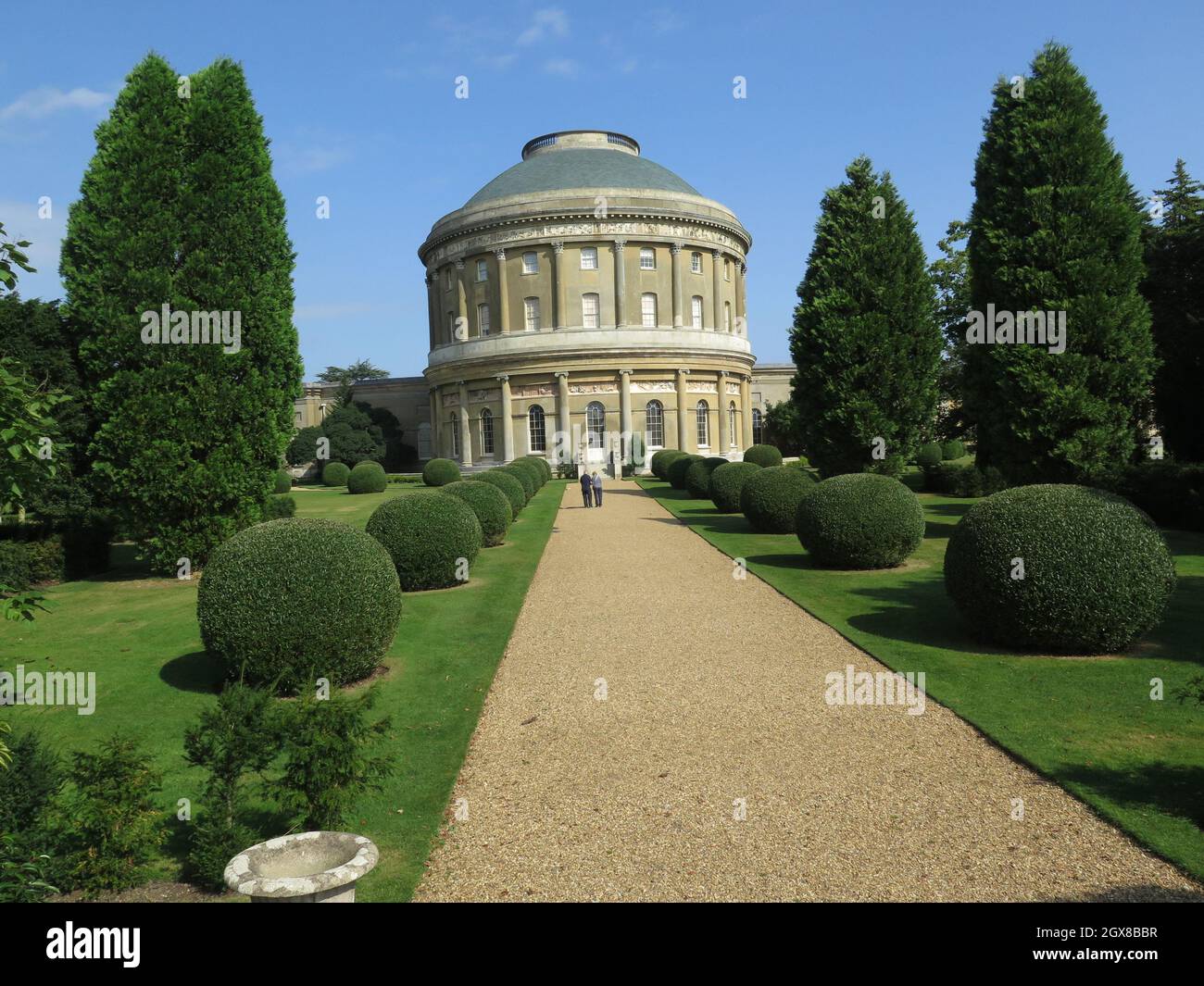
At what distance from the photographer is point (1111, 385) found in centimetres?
2008

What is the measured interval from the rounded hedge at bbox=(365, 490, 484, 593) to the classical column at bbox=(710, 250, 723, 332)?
4588 centimetres

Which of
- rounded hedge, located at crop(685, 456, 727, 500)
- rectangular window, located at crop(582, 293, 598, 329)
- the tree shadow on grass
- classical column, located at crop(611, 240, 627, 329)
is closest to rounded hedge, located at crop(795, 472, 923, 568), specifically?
the tree shadow on grass

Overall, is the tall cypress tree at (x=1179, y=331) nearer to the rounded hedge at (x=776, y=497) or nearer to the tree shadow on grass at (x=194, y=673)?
the rounded hedge at (x=776, y=497)

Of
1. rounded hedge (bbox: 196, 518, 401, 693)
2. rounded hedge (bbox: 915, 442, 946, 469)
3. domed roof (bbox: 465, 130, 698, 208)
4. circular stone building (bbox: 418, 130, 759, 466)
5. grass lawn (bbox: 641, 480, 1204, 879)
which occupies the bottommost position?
grass lawn (bbox: 641, 480, 1204, 879)

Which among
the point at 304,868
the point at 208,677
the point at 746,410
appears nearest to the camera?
the point at 304,868

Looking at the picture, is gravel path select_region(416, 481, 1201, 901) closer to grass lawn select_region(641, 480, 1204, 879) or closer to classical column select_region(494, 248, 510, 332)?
grass lawn select_region(641, 480, 1204, 879)

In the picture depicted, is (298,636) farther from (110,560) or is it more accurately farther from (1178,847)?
(110,560)

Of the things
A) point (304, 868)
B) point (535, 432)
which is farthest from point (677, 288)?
point (304, 868)

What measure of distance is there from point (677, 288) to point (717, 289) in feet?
13.6

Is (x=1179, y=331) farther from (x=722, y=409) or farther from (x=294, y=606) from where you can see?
(x=722, y=409)

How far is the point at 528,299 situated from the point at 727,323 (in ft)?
47.5

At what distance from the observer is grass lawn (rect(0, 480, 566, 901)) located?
666 cm

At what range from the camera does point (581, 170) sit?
58.8 meters
